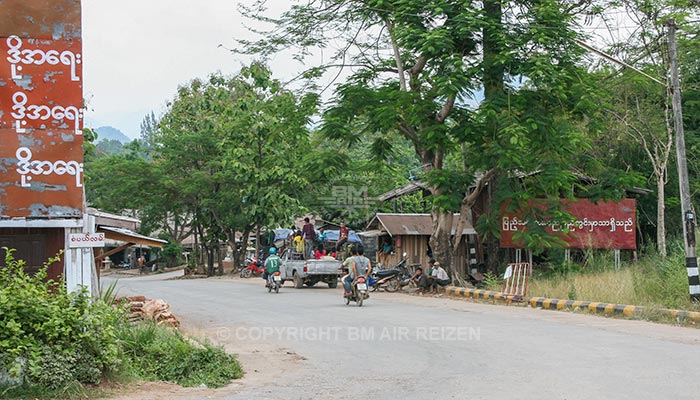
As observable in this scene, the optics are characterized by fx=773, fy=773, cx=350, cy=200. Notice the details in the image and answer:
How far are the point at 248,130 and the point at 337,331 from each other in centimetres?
2516

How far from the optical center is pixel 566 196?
87.4 feet

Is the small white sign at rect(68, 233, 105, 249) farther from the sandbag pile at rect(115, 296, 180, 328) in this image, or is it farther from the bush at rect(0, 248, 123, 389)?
the sandbag pile at rect(115, 296, 180, 328)

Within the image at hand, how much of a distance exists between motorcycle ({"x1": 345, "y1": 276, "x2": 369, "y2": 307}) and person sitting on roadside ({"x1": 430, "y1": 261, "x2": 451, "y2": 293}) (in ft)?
20.7

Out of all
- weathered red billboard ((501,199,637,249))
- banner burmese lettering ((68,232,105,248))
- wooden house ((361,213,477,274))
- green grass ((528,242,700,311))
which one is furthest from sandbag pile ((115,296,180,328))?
wooden house ((361,213,477,274))

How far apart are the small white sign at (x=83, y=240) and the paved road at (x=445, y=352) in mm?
2885

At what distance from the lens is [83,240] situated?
11.2 meters

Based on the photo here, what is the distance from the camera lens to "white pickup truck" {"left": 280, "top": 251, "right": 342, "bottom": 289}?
28.4m

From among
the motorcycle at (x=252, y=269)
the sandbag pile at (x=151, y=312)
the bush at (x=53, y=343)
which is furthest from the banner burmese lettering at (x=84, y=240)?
the motorcycle at (x=252, y=269)

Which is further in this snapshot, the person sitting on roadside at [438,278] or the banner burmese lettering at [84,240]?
the person sitting on roadside at [438,278]

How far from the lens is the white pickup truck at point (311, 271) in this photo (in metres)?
28.4

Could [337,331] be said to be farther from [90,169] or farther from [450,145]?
[90,169]

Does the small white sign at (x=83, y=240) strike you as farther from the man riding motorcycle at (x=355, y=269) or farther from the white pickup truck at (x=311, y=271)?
the white pickup truck at (x=311, y=271)

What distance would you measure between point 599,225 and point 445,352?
56.1 ft

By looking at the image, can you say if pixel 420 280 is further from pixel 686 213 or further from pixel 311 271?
pixel 686 213
